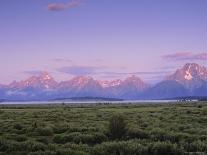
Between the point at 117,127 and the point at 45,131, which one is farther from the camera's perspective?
the point at 45,131

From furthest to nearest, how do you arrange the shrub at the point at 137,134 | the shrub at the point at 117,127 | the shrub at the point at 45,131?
the shrub at the point at 45,131, the shrub at the point at 117,127, the shrub at the point at 137,134

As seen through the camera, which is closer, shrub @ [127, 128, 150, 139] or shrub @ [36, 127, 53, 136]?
shrub @ [127, 128, 150, 139]

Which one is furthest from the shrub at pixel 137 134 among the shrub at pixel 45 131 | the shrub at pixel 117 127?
the shrub at pixel 45 131

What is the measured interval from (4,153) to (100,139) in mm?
7777

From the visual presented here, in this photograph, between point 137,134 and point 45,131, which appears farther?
point 45,131

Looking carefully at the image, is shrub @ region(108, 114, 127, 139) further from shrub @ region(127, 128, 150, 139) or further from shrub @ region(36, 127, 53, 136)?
shrub @ region(36, 127, 53, 136)

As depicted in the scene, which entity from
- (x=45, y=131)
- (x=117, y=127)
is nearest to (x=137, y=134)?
(x=117, y=127)

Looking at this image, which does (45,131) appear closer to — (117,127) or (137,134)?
(117,127)

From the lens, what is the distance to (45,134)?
31.0 metres

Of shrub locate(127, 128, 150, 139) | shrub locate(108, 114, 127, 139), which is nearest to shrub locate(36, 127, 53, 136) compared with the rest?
shrub locate(108, 114, 127, 139)

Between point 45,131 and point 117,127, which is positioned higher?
point 117,127

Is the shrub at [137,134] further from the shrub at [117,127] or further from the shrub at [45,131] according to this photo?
the shrub at [45,131]

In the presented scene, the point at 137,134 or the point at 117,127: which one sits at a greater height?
the point at 117,127

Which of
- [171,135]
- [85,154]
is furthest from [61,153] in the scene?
[171,135]
